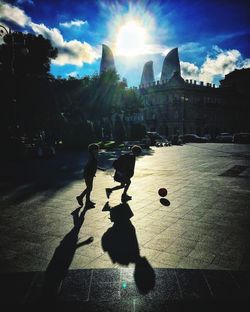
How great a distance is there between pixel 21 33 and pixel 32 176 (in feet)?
91.0

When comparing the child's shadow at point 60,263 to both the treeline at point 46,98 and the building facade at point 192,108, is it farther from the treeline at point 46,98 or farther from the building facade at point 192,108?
the building facade at point 192,108

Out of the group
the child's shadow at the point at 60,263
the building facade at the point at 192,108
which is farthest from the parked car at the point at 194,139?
the child's shadow at the point at 60,263

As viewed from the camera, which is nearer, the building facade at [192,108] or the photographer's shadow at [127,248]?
the photographer's shadow at [127,248]

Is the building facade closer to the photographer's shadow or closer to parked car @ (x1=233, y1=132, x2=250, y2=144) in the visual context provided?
parked car @ (x1=233, y1=132, x2=250, y2=144)

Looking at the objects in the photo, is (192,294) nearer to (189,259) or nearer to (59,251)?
(189,259)

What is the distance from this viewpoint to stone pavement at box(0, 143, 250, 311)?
321 centimetres

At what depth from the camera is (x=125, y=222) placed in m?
5.53

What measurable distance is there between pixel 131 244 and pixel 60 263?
1285 mm

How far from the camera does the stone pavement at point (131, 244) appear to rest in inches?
127

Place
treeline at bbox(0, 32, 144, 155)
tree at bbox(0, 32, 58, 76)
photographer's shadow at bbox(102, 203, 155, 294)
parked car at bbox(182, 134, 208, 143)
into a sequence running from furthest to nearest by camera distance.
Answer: parked car at bbox(182, 134, 208, 143) < tree at bbox(0, 32, 58, 76) < treeline at bbox(0, 32, 144, 155) < photographer's shadow at bbox(102, 203, 155, 294)

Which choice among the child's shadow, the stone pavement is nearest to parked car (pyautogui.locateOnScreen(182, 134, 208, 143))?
the stone pavement

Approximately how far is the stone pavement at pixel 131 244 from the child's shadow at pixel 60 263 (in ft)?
0.05

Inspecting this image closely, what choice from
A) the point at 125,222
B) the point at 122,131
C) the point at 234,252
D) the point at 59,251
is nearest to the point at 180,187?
the point at 125,222

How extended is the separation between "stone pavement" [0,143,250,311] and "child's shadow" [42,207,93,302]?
0.02 metres
